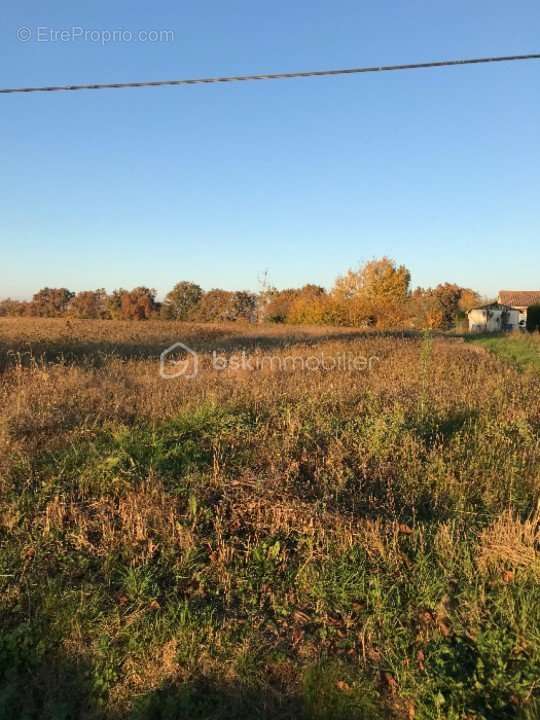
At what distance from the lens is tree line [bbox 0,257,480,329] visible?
4044 cm

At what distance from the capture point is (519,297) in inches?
2296

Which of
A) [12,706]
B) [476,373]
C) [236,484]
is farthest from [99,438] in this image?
[476,373]

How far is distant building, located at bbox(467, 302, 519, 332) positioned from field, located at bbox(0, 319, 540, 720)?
5203 centimetres

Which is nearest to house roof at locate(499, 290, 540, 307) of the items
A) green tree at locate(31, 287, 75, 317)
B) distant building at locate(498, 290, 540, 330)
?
distant building at locate(498, 290, 540, 330)

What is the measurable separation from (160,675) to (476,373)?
829 cm

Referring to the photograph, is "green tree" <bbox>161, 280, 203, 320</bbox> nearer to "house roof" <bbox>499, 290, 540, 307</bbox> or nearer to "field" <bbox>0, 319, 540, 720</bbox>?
"house roof" <bbox>499, 290, 540, 307</bbox>

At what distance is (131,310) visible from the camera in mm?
68750

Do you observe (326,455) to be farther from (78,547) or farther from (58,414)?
(58,414)

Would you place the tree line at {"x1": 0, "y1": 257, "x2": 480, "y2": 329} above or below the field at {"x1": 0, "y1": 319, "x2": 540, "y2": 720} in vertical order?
above

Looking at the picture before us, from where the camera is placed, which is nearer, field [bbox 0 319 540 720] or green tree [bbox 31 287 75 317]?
field [bbox 0 319 540 720]
